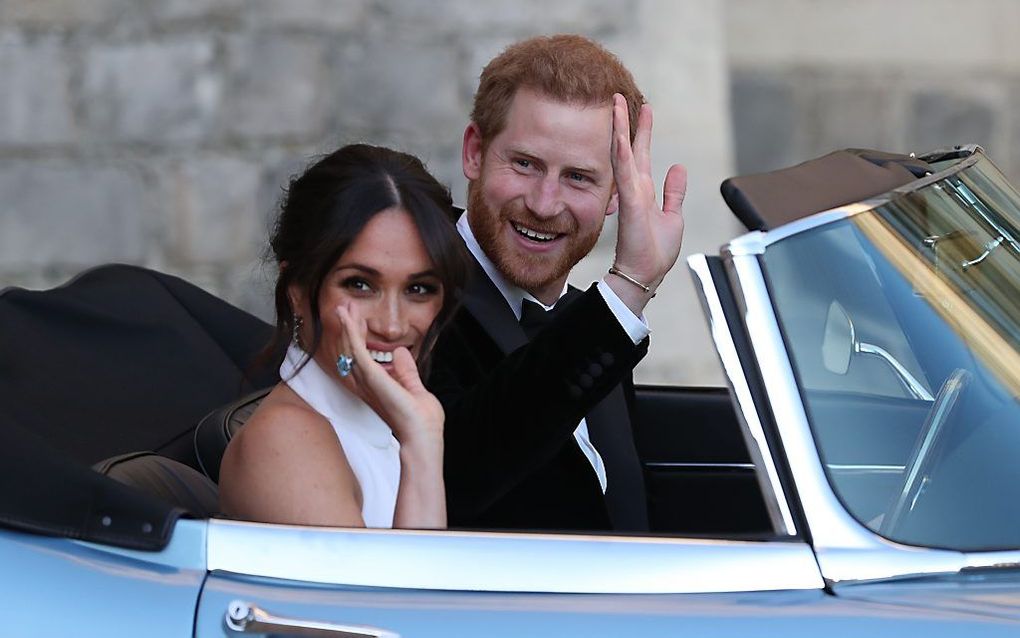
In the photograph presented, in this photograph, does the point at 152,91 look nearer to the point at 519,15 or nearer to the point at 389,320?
the point at 519,15

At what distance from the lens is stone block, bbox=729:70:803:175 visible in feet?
22.1

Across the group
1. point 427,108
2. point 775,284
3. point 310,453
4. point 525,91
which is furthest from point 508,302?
point 427,108

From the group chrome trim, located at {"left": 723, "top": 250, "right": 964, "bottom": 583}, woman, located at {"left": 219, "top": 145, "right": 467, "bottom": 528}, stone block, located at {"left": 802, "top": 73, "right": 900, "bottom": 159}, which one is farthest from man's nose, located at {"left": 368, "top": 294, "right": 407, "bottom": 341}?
stone block, located at {"left": 802, "top": 73, "right": 900, "bottom": 159}

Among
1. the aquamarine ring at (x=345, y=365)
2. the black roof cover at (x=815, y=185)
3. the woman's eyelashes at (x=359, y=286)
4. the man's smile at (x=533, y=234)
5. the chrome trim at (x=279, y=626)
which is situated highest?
the black roof cover at (x=815, y=185)

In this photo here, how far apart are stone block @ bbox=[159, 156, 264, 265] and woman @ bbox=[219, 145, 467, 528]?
135 inches

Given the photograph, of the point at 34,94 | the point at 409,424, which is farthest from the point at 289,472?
the point at 34,94

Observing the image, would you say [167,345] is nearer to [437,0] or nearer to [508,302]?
[508,302]

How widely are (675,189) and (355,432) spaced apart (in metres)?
0.64

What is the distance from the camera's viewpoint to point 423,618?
1.93 meters

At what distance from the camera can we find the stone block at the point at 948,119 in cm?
681

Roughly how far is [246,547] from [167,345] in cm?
121

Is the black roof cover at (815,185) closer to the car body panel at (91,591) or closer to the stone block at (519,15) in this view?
the car body panel at (91,591)

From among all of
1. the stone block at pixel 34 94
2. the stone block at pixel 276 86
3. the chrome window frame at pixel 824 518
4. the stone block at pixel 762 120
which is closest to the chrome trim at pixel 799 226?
the chrome window frame at pixel 824 518

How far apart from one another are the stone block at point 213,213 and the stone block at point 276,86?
0.57 feet
